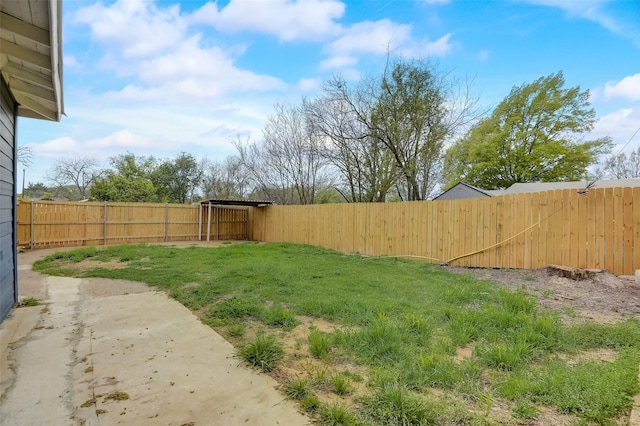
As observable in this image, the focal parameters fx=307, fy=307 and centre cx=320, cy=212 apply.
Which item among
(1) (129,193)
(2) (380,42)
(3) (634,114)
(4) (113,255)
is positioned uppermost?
(2) (380,42)

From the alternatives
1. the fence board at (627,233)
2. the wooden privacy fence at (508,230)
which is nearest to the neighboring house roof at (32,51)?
the wooden privacy fence at (508,230)

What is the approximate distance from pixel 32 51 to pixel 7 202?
1967 millimetres

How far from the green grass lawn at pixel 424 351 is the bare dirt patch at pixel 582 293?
0.38 m

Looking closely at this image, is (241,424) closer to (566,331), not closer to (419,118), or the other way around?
(566,331)

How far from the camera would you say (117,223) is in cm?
1175

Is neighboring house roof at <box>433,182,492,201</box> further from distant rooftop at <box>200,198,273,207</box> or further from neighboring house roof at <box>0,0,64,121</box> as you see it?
neighboring house roof at <box>0,0,64,121</box>

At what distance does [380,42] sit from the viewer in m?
11.7

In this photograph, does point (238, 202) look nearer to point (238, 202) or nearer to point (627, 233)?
point (238, 202)

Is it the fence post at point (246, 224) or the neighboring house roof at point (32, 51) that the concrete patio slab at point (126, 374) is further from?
the fence post at point (246, 224)

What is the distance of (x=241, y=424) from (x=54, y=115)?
455 cm

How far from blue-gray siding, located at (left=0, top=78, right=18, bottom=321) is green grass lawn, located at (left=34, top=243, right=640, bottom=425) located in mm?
1704

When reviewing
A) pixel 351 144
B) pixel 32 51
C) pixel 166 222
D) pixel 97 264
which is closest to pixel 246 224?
pixel 166 222

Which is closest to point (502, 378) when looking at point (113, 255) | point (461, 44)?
point (113, 255)

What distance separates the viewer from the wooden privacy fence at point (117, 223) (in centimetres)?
985
